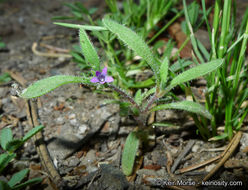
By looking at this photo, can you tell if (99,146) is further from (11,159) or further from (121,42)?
(121,42)

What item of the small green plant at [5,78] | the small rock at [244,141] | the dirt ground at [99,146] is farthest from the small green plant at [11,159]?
the small rock at [244,141]

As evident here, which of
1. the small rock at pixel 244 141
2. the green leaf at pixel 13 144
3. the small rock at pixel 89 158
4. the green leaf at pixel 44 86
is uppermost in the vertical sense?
the green leaf at pixel 44 86

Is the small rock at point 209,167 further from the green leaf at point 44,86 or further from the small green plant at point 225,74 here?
the green leaf at point 44,86

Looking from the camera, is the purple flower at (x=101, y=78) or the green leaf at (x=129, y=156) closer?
the purple flower at (x=101, y=78)

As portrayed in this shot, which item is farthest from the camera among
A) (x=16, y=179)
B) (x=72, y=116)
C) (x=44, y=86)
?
(x=72, y=116)

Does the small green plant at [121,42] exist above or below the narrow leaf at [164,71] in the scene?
above

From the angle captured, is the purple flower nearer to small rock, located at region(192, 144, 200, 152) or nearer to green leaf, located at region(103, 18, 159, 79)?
green leaf, located at region(103, 18, 159, 79)

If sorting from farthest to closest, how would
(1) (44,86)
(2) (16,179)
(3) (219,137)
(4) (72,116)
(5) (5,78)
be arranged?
(5) (5,78) → (4) (72,116) → (3) (219,137) → (2) (16,179) → (1) (44,86)

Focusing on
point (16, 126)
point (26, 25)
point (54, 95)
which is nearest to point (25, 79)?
point (54, 95)

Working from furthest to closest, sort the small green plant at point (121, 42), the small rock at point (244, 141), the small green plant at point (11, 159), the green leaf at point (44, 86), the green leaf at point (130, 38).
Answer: the small green plant at point (121, 42)
the small rock at point (244, 141)
the small green plant at point (11, 159)
the green leaf at point (130, 38)
the green leaf at point (44, 86)

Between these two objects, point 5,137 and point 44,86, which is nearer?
point 44,86

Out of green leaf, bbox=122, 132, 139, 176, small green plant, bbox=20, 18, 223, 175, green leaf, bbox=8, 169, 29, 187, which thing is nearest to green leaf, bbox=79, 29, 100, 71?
small green plant, bbox=20, 18, 223, 175

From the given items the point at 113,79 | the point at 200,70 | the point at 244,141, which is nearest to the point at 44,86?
the point at 113,79
